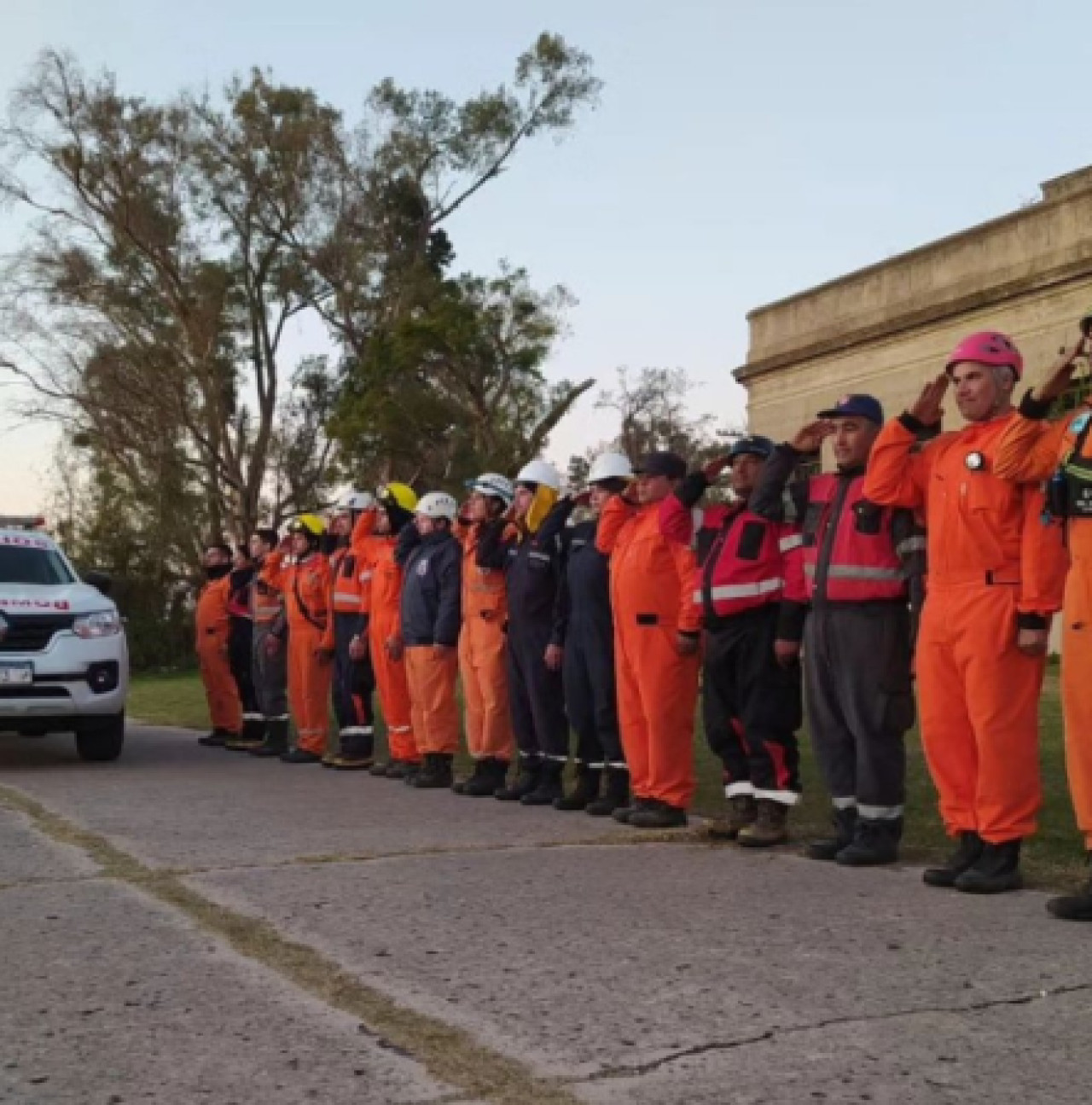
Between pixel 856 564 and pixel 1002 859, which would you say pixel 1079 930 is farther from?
pixel 856 564

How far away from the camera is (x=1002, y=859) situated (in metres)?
5.68

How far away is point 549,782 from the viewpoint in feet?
29.0

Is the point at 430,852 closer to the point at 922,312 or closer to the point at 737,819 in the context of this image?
the point at 737,819

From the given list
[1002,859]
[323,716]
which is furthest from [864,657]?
[323,716]

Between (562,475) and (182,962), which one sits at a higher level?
(562,475)

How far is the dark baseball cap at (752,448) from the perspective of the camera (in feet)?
24.5

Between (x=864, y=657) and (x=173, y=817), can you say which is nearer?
(x=864, y=657)

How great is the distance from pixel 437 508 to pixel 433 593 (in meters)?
0.62

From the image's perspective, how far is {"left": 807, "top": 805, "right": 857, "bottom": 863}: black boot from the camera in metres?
6.48

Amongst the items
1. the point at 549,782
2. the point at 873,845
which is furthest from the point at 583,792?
the point at 873,845

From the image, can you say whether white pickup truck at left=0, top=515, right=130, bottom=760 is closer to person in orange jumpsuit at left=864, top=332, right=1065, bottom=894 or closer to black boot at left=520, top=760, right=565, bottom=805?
black boot at left=520, top=760, right=565, bottom=805

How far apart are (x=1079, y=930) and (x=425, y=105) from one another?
39.8 m

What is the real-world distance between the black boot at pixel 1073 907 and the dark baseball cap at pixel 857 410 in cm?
230

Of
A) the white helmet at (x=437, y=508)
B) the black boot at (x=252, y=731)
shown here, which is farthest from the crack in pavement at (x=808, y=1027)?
the black boot at (x=252, y=731)
